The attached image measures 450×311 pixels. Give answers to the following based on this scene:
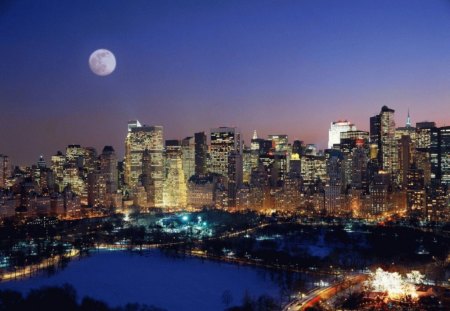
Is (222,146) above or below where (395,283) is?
above

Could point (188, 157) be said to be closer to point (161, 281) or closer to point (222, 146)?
point (222, 146)

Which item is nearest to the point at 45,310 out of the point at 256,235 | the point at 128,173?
the point at 256,235

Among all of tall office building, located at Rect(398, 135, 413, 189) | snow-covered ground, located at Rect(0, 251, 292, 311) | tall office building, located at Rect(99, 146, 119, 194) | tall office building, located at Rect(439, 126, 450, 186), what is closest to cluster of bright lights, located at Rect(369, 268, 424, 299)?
snow-covered ground, located at Rect(0, 251, 292, 311)

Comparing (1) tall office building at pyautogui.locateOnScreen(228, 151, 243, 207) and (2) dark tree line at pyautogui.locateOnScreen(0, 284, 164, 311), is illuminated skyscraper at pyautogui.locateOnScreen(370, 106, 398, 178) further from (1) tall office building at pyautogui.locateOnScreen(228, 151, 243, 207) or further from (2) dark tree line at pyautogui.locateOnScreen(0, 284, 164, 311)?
(2) dark tree line at pyautogui.locateOnScreen(0, 284, 164, 311)

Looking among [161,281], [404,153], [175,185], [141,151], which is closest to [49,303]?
[161,281]

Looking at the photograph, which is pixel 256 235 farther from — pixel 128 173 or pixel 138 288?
pixel 128 173

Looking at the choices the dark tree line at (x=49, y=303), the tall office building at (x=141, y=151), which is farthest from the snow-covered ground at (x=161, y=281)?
the tall office building at (x=141, y=151)

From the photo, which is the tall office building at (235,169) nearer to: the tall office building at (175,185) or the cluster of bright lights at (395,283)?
the tall office building at (175,185)
